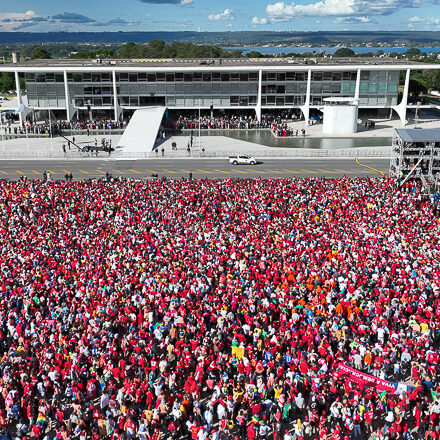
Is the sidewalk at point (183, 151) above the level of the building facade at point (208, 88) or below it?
below

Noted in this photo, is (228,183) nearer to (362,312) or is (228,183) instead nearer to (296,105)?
(362,312)

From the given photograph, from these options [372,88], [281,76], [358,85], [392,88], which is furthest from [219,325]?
[392,88]

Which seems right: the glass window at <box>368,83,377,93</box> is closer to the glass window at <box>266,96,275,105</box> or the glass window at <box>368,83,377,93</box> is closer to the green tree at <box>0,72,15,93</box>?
the glass window at <box>266,96,275,105</box>

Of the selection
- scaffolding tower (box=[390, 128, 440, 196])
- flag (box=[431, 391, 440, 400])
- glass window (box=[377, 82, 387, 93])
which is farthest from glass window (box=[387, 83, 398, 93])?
flag (box=[431, 391, 440, 400])

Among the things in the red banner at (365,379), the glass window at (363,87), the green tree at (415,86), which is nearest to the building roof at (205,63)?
the glass window at (363,87)

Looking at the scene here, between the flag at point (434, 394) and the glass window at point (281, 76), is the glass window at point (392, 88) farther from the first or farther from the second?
the flag at point (434, 394)

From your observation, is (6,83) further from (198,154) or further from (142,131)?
(198,154)

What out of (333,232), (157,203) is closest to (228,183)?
(157,203)
